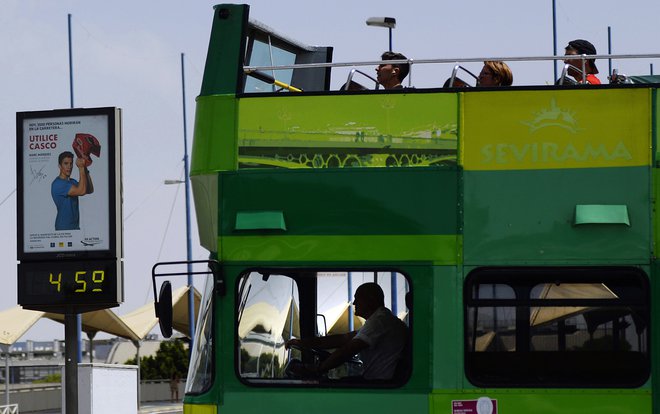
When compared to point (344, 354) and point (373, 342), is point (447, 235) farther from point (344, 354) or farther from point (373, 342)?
point (344, 354)

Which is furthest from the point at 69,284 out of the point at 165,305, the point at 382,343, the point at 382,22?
the point at 382,343

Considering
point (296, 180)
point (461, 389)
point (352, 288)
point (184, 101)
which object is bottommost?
point (461, 389)

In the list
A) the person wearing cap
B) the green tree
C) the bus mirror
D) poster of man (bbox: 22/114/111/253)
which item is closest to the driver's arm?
the bus mirror

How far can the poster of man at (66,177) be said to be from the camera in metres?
22.6

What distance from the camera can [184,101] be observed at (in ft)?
175

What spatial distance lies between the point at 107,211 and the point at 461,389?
13905 mm

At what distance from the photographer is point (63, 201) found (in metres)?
23.8

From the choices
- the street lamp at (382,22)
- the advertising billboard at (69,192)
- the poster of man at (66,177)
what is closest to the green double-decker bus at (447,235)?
the street lamp at (382,22)

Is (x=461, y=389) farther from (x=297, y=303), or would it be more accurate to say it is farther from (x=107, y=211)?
(x=107, y=211)

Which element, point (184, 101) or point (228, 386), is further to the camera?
point (184, 101)

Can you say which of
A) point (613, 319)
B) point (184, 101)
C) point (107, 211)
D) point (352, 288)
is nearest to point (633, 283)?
point (613, 319)

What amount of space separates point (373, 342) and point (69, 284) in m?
10.6

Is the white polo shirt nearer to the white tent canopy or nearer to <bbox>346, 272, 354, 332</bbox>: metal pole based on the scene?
<bbox>346, 272, 354, 332</bbox>: metal pole

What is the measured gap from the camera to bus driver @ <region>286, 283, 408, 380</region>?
33.3 ft
